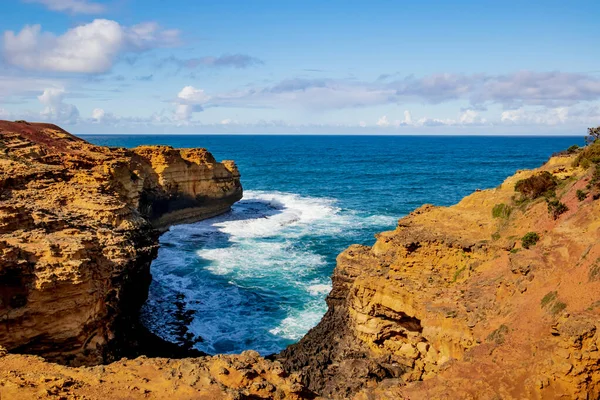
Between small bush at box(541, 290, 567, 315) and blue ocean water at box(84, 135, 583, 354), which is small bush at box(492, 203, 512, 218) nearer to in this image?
small bush at box(541, 290, 567, 315)

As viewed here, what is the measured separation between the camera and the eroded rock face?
56.3 ft

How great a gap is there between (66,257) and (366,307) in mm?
12273

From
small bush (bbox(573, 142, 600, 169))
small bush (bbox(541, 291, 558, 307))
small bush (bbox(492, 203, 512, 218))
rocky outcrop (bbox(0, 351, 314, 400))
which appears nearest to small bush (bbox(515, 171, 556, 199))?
small bush (bbox(492, 203, 512, 218))

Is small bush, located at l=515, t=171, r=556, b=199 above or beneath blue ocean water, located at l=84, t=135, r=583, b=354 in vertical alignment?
above

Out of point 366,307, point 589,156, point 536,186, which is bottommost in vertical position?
point 366,307

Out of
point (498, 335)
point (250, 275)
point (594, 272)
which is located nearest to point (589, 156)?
point (594, 272)

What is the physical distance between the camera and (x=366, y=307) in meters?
20.3

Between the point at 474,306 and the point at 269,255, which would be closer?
the point at 474,306

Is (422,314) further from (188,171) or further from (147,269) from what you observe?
(188,171)

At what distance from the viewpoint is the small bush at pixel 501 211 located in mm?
21139

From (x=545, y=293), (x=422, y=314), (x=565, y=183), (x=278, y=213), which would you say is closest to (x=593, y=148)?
(x=565, y=183)

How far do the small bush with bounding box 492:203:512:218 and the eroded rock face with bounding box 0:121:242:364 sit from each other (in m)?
16.6

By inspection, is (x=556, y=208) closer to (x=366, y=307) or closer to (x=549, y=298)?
(x=549, y=298)

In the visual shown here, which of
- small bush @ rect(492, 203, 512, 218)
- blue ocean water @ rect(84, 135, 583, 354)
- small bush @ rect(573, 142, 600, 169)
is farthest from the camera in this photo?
blue ocean water @ rect(84, 135, 583, 354)
